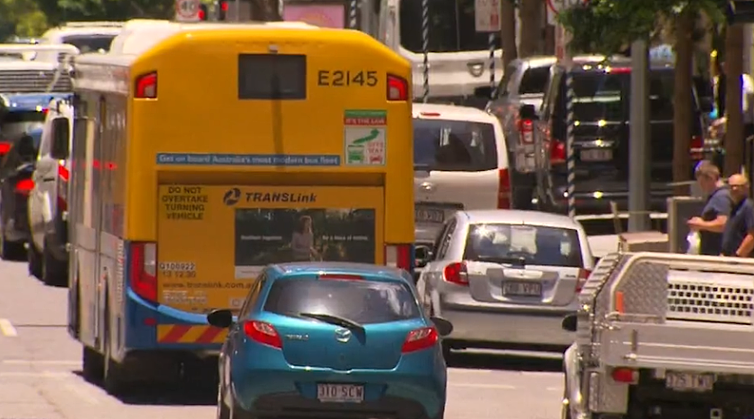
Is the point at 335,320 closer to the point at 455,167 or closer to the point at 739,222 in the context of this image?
the point at 739,222

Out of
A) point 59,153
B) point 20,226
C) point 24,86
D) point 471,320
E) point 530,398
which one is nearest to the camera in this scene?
point 530,398

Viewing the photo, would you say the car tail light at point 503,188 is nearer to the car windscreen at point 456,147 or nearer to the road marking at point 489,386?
the car windscreen at point 456,147

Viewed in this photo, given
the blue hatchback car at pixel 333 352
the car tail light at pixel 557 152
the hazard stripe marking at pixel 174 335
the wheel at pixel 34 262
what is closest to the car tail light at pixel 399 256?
the hazard stripe marking at pixel 174 335

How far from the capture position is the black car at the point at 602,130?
28.5 m

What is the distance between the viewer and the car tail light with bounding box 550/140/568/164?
28453 millimetres

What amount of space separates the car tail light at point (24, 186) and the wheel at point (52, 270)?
2.97 meters

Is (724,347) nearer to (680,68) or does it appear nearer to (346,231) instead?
(346,231)

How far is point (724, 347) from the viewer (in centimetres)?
1270

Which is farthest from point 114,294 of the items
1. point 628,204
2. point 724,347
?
point 628,204

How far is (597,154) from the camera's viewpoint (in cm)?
Result: 2881

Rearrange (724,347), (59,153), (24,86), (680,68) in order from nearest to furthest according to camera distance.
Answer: (724,347) < (59,153) < (680,68) < (24,86)

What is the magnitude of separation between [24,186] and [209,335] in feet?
50.2

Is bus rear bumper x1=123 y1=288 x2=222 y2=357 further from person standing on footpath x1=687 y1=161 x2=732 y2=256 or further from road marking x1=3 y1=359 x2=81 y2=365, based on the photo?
person standing on footpath x1=687 y1=161 x2=732 y2=256

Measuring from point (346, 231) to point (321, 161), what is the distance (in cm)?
61
